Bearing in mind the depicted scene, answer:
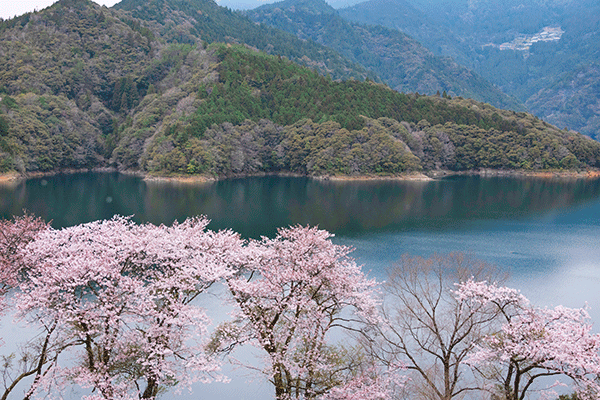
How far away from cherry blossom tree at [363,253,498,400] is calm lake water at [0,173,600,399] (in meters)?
4.21

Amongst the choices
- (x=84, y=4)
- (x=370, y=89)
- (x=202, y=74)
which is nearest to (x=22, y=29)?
(x=84, y=4)

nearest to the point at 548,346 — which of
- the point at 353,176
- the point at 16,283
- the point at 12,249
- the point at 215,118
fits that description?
the point at 16,283

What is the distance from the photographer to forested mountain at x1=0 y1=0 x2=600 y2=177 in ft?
305

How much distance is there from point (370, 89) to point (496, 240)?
271 feet

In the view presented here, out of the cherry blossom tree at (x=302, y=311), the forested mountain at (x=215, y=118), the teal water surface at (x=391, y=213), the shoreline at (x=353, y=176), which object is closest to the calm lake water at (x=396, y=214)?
the teal water surface at (x=391, y=213)

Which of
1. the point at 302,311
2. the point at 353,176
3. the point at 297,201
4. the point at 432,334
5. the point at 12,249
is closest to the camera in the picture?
the point at 302,311

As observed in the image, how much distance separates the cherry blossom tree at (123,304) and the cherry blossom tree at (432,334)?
6076mm

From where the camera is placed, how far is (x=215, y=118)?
96.8 meters

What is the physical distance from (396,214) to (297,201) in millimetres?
13312

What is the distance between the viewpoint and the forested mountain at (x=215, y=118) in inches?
3654

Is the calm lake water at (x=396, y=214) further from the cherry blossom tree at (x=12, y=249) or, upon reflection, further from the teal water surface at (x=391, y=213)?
the cherry blossom tree at (x=12, y=249)

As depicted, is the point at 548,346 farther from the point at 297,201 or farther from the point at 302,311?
the point at 297,201

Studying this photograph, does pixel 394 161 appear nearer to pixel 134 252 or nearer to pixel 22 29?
pixel 134 252

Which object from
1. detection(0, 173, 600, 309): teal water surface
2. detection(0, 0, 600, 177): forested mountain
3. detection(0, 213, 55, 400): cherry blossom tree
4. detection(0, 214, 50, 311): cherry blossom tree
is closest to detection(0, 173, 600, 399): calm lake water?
detection(0, 173, 600, 309): teal water surface
